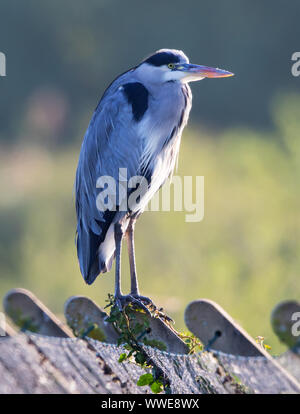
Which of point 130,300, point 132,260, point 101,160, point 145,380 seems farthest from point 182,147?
point 145,380

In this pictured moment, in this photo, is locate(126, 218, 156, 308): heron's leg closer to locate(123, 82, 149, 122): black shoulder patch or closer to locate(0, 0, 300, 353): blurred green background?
locate(123, 82, 149, 122): black shoulder patch

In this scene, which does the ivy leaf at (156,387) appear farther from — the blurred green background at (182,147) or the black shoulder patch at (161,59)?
the blurred green background at (182,147)

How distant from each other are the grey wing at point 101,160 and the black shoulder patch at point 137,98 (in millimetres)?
18

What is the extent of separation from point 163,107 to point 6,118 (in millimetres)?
7062

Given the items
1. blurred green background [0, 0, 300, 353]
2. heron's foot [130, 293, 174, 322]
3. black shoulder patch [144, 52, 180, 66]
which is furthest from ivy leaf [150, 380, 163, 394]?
blurred green background [0, 0, 300, 353]

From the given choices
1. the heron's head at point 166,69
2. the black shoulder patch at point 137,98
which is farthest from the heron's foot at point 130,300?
the heron's head at point 166,69

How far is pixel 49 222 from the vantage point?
6.65 meters

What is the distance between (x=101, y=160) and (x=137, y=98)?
10.0 inches

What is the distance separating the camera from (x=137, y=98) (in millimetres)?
2441
